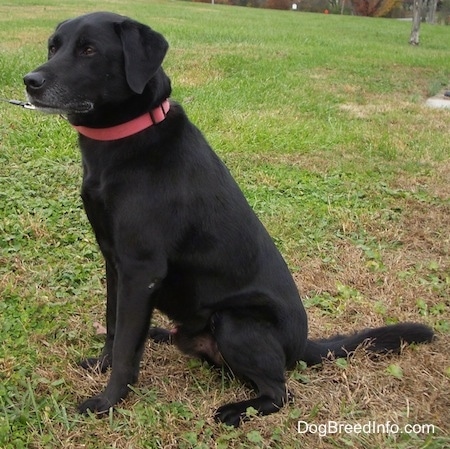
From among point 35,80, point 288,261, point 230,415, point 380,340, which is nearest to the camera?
point 35,80

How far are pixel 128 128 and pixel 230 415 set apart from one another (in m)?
1.11

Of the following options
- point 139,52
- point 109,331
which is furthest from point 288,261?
point 139,52

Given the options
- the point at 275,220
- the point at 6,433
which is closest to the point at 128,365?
the point at 6,433

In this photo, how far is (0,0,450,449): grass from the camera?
7.09ft

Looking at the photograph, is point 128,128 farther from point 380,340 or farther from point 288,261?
point 288,261

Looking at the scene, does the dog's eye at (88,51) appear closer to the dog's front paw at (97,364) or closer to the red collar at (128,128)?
the red collar at (128,128)

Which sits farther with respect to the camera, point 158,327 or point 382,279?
point 382,279

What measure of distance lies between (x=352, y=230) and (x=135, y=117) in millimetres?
2179

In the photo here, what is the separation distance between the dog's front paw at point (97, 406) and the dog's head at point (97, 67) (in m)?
1.06

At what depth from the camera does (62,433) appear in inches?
82.0

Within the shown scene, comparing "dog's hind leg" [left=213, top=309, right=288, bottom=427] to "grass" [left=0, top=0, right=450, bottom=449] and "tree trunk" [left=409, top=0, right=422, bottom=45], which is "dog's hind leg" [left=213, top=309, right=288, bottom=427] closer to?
"grass" [left=0, top=0, right=450, bottom=449]

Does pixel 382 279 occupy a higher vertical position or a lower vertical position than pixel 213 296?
lower

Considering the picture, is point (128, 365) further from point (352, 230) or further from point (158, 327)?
point (352, 230)

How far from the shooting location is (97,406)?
2.21 meters
